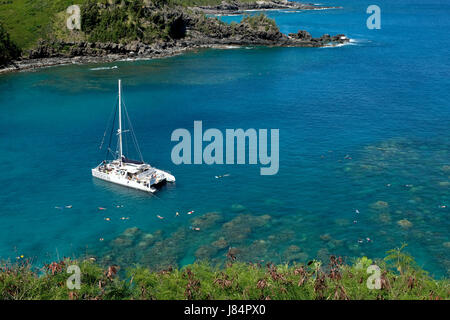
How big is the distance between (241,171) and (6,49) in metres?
128

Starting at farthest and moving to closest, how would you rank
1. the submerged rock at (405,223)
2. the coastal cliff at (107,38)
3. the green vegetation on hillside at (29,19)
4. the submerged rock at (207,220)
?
the green vegetation on hillside at (29,19) < the coastal cliff at (107,38) < the submerged rock at (207,220) < the submerged rock at (405,223)

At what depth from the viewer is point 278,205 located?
7019 centimetres

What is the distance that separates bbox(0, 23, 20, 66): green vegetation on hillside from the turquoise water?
1507cm

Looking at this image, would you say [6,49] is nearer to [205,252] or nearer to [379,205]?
[205,252]

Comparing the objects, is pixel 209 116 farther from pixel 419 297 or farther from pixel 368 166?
pixel 419 297

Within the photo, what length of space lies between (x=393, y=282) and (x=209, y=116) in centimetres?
7731

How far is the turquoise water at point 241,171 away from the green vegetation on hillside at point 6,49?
15074 millimetres

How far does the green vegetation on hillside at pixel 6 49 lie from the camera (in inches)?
6334

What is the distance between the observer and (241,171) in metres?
81.6

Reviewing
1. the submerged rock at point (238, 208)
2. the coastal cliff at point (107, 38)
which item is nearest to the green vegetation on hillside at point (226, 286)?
the submerged rock at point (238, 208)

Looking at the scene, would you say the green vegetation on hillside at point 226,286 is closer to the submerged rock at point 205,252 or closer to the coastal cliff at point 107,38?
the submerged rock at point 205,252

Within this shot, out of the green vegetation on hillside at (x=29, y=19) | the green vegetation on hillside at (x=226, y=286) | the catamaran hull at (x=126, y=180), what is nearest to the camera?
the green vegetation on hillside at (x=226, y=286)

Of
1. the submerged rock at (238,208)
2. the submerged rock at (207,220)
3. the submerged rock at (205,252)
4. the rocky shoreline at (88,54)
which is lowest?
the submerged rock at (205,252)

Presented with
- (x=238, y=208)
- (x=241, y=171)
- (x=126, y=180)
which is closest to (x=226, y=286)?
(x=238, y=208)
